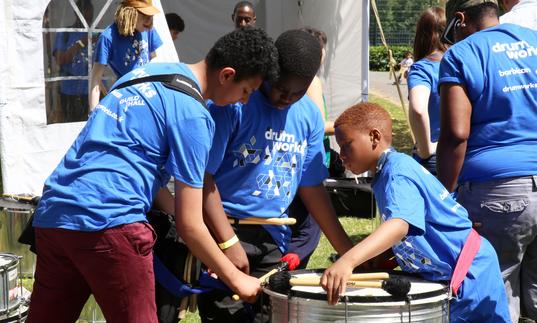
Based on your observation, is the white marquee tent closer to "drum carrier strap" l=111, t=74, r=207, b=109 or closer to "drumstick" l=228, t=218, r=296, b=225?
"drumstick" l=228, t=218, r=296, b=225

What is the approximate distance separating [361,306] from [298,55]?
110 centimetres

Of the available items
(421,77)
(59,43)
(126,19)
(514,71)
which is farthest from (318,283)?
(59,43)

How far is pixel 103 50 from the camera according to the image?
720cm

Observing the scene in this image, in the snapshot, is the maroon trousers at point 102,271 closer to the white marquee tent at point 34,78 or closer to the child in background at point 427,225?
the child in background at point 427,225

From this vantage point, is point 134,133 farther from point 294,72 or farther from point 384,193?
point 384,193

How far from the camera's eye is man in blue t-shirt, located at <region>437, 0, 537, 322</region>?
3.96 m

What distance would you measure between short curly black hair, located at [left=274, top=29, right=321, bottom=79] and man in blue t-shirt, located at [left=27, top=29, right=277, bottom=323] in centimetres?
22

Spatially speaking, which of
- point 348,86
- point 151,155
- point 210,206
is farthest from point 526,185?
point 348,86

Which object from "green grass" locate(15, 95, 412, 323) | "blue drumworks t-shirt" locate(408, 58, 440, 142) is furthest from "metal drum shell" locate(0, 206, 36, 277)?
"blue drumworks t-shirt" locate(408, 58, 440, 142)

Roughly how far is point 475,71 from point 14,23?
5.20m

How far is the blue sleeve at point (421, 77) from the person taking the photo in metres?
5.48

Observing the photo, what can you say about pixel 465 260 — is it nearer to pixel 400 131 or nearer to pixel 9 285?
pixel 9 285

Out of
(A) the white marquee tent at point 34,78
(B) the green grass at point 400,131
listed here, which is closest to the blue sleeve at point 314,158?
(A) the white marquee tent at point 34,78

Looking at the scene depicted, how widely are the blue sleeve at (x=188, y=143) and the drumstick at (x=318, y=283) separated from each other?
0.46 meters
